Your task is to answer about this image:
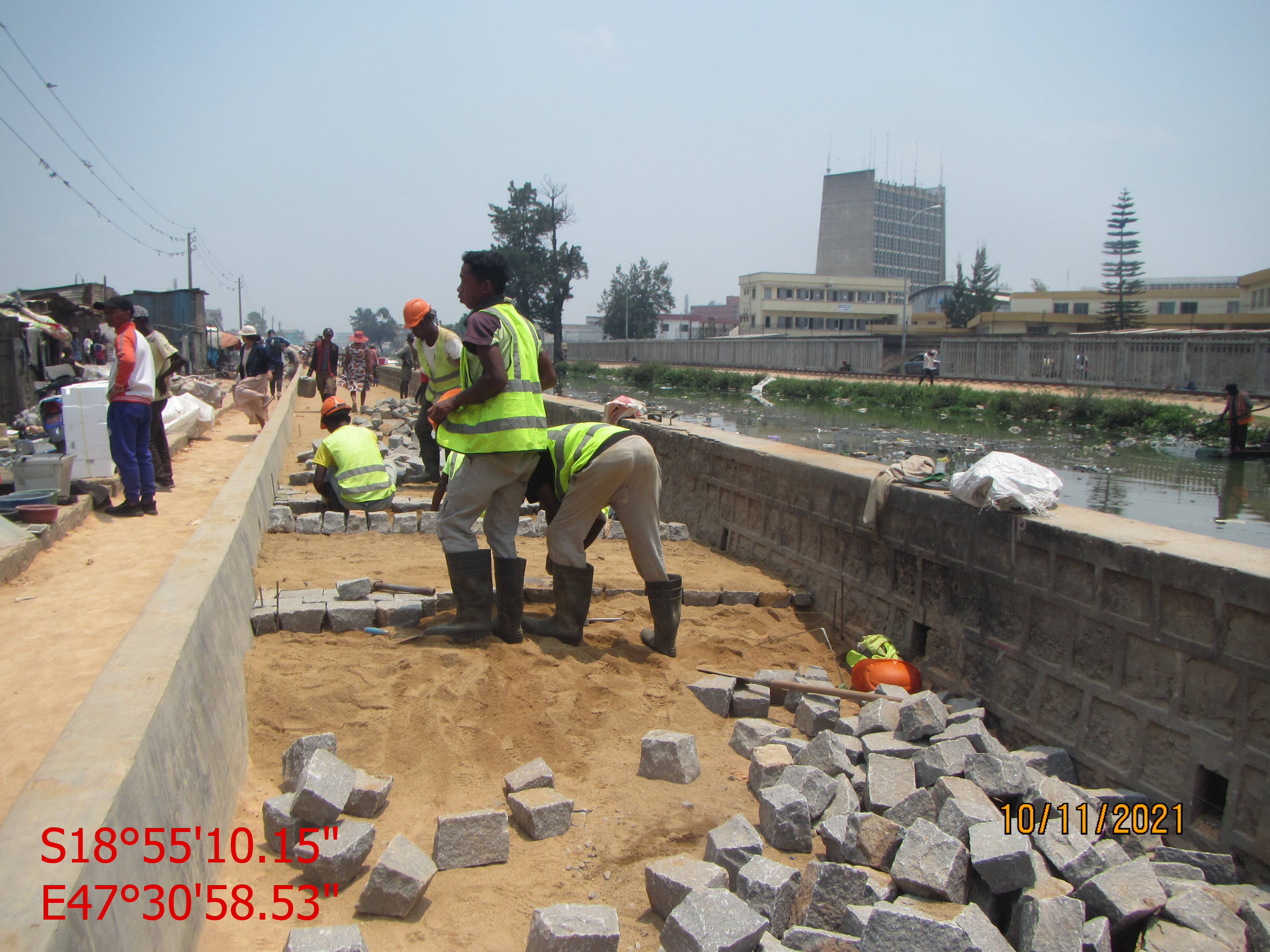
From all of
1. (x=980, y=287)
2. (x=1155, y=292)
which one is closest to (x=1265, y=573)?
(x=1155, y=292)

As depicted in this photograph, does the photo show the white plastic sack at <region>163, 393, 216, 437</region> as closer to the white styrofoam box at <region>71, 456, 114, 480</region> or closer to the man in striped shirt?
the white styrofoam box at <region>71, 456, 114, 480</region>

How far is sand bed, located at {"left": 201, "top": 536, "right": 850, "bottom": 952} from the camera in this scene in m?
2.73

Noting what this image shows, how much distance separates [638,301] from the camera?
106 m

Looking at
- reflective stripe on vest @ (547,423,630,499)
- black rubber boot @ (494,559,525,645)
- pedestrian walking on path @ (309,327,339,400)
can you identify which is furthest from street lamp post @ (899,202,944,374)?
black rubber boot @ (494,559,525,645)

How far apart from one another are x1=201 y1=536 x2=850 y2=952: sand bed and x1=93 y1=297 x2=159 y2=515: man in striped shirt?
395cm

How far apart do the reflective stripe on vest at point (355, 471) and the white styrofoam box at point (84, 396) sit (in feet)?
9.29

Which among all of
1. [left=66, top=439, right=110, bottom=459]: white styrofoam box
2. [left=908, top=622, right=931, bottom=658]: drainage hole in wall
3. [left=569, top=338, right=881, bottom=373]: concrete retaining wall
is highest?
[left=569, top=338, right=881, bottom=373]: concrete retaining wall

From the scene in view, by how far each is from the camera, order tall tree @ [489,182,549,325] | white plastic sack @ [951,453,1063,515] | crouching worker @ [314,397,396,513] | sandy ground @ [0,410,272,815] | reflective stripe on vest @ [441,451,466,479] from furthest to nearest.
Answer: tall tree @ [489,182,549,325] → crouching worker @ [314,397,396,513] → reflective stripe on vest @ [441,451,466,479] → white plastic sack @ [951,453,1063,515] → sandy ground @ [0,410,272,815]

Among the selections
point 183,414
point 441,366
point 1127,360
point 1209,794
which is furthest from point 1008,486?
point 1127,360

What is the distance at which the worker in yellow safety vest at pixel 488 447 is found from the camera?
451 centimetres

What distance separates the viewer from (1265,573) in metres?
3.17

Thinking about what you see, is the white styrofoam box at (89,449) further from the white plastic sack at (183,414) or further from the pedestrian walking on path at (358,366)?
the pedestrian walking on path at (358,366)

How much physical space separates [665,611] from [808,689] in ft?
2.89
